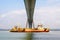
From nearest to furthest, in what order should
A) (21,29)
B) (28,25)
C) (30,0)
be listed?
(30,0) < (28,25) < (21,29)

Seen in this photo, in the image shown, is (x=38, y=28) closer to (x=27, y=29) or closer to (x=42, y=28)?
(x=42, y=28)

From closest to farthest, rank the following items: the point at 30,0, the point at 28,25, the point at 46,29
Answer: the point at 30,0
the point at 28,25
the point at 46,29

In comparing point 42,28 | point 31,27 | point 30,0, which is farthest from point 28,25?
point 30,0

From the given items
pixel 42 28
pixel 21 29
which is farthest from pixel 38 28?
pixel 21 29

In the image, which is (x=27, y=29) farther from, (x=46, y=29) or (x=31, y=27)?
(x=46, y=29)

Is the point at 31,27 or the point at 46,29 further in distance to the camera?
the point at 46,29

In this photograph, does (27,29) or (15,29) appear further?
(15,29)

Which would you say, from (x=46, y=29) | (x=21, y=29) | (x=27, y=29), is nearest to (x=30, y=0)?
(x=27, y=29)

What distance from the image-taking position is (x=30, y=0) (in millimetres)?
14758

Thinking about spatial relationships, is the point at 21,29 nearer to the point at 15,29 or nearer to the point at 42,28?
the point at 15,29

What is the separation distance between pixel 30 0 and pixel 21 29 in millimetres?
29882

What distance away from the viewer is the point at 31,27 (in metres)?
40.6

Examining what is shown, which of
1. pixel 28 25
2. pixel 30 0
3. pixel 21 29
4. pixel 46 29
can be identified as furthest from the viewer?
pixel 46 29

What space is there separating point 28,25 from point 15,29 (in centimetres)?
724
